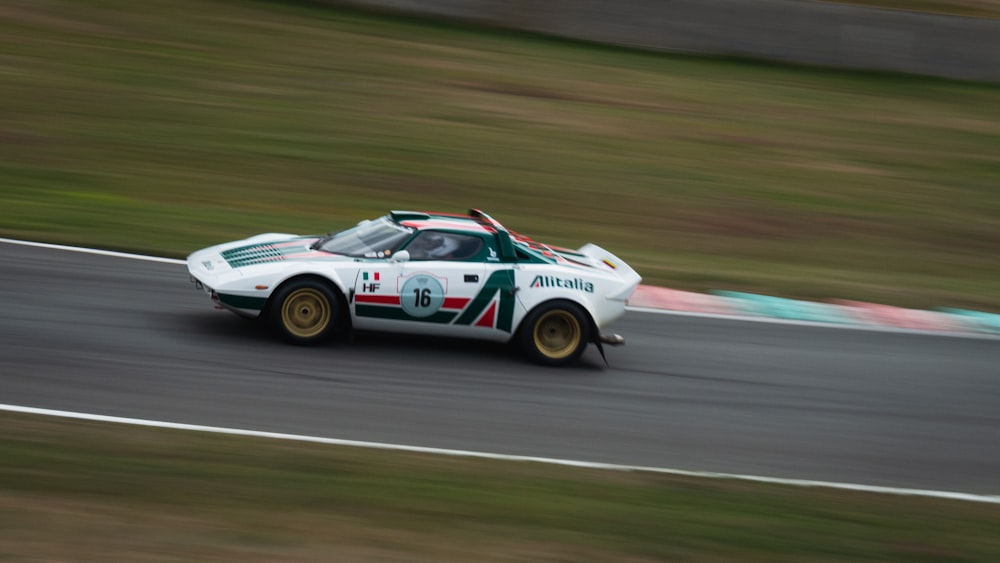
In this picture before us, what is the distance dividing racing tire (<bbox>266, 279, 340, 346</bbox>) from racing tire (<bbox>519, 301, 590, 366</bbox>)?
173 cm

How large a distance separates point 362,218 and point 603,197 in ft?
13.8

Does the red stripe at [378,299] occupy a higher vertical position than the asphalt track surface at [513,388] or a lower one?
higher

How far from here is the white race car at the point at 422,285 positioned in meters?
9.14

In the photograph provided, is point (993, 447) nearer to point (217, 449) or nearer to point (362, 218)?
point (217, 449)

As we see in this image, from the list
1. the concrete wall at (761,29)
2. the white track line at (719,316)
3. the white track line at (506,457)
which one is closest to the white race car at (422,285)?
the white track line at (506,457)

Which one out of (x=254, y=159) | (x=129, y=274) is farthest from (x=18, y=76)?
(x=129, y=274)

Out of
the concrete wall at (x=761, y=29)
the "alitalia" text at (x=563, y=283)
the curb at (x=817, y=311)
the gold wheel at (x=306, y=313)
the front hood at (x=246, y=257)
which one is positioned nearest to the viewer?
the front hood at (x=246, y=257)

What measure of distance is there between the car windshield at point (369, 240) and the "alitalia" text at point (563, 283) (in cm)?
122

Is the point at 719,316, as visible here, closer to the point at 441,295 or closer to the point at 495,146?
the point at 441,295

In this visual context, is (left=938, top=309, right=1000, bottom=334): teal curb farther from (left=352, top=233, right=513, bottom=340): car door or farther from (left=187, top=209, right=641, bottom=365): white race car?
(left=352, top=233, right=513, bottom=340): car door

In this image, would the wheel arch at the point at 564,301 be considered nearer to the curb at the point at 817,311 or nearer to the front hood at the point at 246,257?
the front hood at the point at 246,257

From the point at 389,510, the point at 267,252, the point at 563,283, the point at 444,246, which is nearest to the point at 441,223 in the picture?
Result: the point at 444,246

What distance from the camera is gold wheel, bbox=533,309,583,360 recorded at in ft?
32.1

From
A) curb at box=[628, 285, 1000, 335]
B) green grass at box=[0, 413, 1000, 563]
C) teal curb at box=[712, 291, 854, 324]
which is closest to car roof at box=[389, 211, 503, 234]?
green grass at box=[0, 413, 1000, 563]
